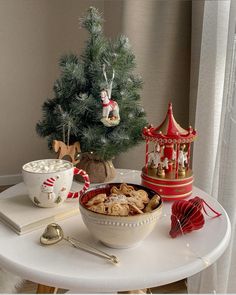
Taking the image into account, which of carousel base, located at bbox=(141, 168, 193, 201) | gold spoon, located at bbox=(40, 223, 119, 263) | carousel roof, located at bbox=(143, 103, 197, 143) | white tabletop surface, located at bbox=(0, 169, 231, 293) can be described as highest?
carousel roof, located at bbox=(143, 103, 197, 143)

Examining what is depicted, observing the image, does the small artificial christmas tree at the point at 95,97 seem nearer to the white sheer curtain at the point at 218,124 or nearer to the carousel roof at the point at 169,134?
the carousel roof at the point at 169,134

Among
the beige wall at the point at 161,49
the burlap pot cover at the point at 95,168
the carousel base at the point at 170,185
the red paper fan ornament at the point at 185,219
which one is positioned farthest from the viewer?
the beige wall at the point at 161,49

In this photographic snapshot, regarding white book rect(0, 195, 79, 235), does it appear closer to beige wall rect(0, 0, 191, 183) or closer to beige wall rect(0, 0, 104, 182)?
beige wall rect(0, 0, 191, 183)

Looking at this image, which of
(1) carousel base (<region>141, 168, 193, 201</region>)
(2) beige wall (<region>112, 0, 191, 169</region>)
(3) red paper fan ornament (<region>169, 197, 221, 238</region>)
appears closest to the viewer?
(3) red paper fan ornament (<region>169, 197, 221, 238</region>)

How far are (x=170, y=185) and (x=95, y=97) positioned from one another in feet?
1.00

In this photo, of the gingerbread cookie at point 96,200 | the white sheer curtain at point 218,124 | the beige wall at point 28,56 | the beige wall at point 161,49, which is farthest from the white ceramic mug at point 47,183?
the beige wall at point 28,56

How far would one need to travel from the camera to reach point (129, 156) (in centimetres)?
149

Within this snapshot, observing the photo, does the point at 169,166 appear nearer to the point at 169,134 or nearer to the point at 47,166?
the point at 169,134

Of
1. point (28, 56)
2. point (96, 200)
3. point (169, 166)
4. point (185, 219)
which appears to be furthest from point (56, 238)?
point (28, 56)

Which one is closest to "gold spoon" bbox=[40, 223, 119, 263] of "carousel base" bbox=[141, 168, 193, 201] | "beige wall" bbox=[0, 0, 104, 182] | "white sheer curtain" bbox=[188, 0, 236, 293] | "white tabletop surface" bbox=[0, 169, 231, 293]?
"white tabletop surface" bbox=[0, 169, 231, 293]

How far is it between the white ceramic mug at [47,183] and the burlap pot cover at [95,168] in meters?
0.18

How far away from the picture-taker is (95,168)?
3.15ft

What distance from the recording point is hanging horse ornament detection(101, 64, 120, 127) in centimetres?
89

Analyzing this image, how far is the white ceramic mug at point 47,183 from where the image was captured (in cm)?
74
